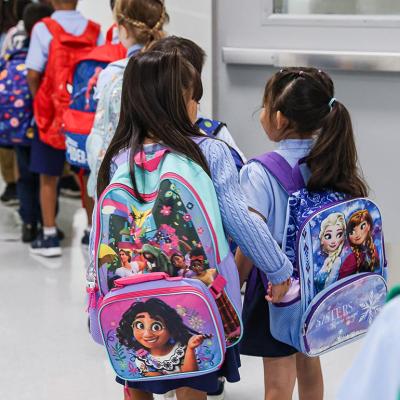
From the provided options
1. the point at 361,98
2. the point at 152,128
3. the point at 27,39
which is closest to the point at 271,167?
the point at 152,128

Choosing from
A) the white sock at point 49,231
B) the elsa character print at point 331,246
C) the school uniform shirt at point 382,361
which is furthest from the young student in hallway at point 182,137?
the white sock at point 49,231

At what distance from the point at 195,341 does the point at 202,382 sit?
16 cm

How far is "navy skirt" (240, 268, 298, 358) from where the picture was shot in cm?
227

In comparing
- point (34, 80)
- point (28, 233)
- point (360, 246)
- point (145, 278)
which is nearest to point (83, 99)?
point (34, 80)

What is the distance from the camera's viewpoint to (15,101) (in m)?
4.29

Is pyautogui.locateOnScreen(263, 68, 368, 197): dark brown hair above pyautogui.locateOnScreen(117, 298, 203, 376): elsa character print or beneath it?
above

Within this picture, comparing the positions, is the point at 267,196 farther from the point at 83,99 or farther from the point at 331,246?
the point at 83,99

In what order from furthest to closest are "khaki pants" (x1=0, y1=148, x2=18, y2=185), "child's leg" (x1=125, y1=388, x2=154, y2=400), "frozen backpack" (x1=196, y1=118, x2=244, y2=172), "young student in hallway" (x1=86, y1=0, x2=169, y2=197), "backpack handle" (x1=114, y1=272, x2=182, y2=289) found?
1. "khaki pants" (x1=0, y1=148, x2=18, y2=185)
2. "young student in hallway" (x1=86, y1=0, x2=169, y2=197)
3. "frozen backpack" (x1=196, y1=118, x2=244, y2=172)
4. "child's leg" (x1=125, y1=388, x2=154, y2=400)
5. "backpack handle" (x1=114, y1=272, x2=182, y2=289)

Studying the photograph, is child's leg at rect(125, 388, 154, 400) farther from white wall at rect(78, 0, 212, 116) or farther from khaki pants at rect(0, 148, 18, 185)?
khaki pants at rect(0, 148, 18, 185)

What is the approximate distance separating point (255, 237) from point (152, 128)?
34 centimetres

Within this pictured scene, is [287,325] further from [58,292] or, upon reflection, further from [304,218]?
[58,292]

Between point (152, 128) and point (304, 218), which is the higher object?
point (152, 128)

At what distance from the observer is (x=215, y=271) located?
1954mm

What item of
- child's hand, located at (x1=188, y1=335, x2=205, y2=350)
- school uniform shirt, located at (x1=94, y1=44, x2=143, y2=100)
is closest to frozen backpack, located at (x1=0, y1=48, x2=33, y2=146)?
school uniform shirt, located at (x1=94, y1=44, x2=143, y2=100)
